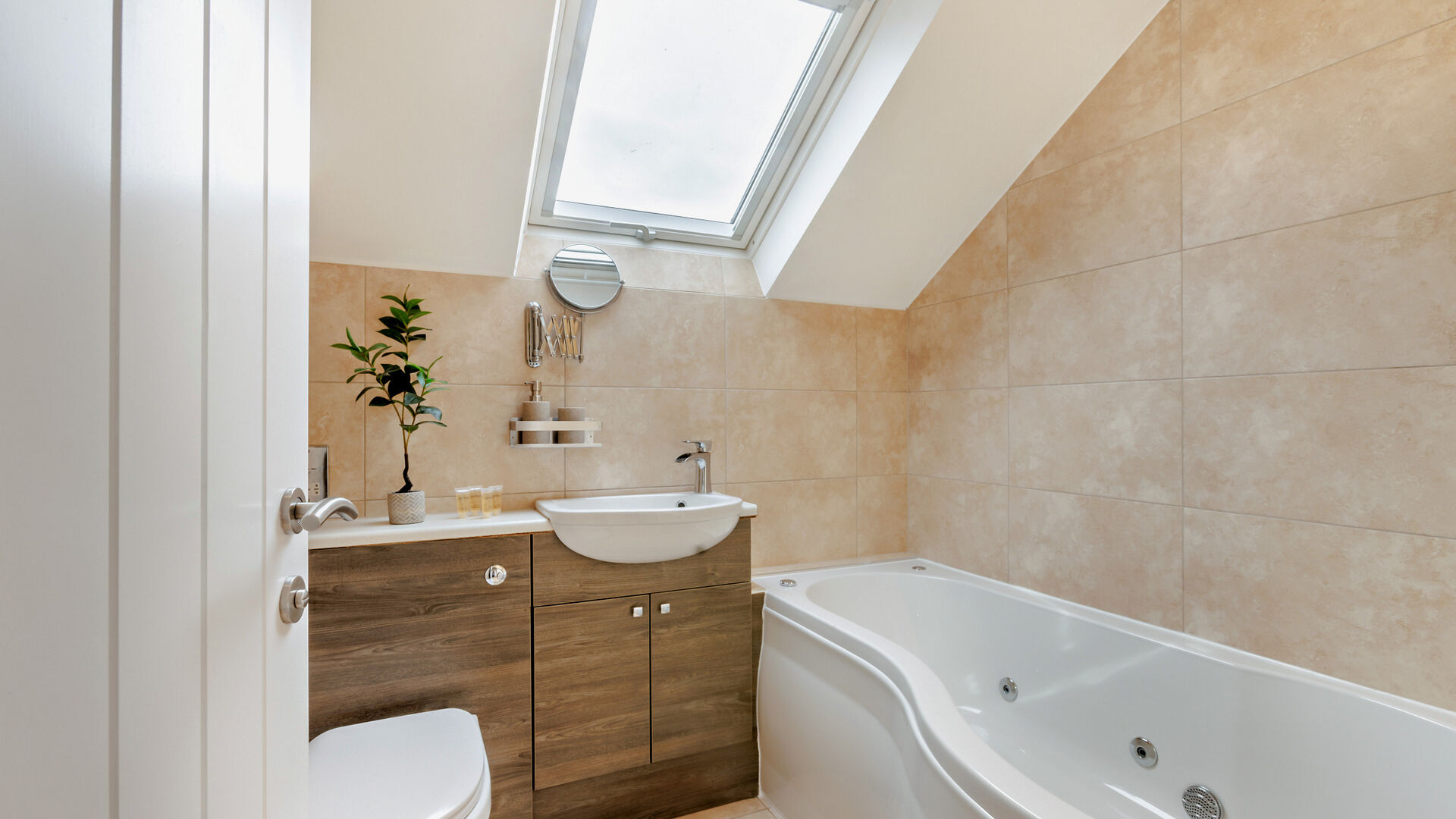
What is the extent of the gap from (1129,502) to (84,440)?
2.21m

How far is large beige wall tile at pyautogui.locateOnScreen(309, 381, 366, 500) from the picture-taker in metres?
1.94

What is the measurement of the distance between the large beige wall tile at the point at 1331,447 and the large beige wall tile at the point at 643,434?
58.2 inches

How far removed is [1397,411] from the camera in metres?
1.42

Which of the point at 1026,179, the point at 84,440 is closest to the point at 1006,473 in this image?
the point at 1026,179

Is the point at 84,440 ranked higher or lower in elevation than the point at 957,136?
lower

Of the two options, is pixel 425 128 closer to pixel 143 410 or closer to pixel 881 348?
pixel 143 410

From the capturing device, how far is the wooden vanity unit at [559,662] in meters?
1.66

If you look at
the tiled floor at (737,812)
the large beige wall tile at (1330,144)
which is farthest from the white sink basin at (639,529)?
the large beige wall tile at (1330,144)

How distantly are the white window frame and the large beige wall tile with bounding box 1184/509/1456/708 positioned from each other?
1681mm

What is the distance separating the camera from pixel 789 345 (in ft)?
8.55

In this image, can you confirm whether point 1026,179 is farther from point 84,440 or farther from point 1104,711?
point 84,440

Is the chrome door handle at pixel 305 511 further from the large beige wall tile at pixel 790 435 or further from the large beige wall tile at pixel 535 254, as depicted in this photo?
the large beige wall tile at pixel 790 435

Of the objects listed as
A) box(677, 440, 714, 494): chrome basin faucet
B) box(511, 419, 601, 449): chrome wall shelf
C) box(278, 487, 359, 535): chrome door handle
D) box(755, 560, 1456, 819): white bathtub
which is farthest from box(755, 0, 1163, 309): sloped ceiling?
box(278, 487, 359, 535): chrome door handle

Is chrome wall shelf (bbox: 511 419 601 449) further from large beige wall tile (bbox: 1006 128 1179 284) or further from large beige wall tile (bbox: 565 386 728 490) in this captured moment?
large beige wall tile (bbox: 1006 128 1179 284)
